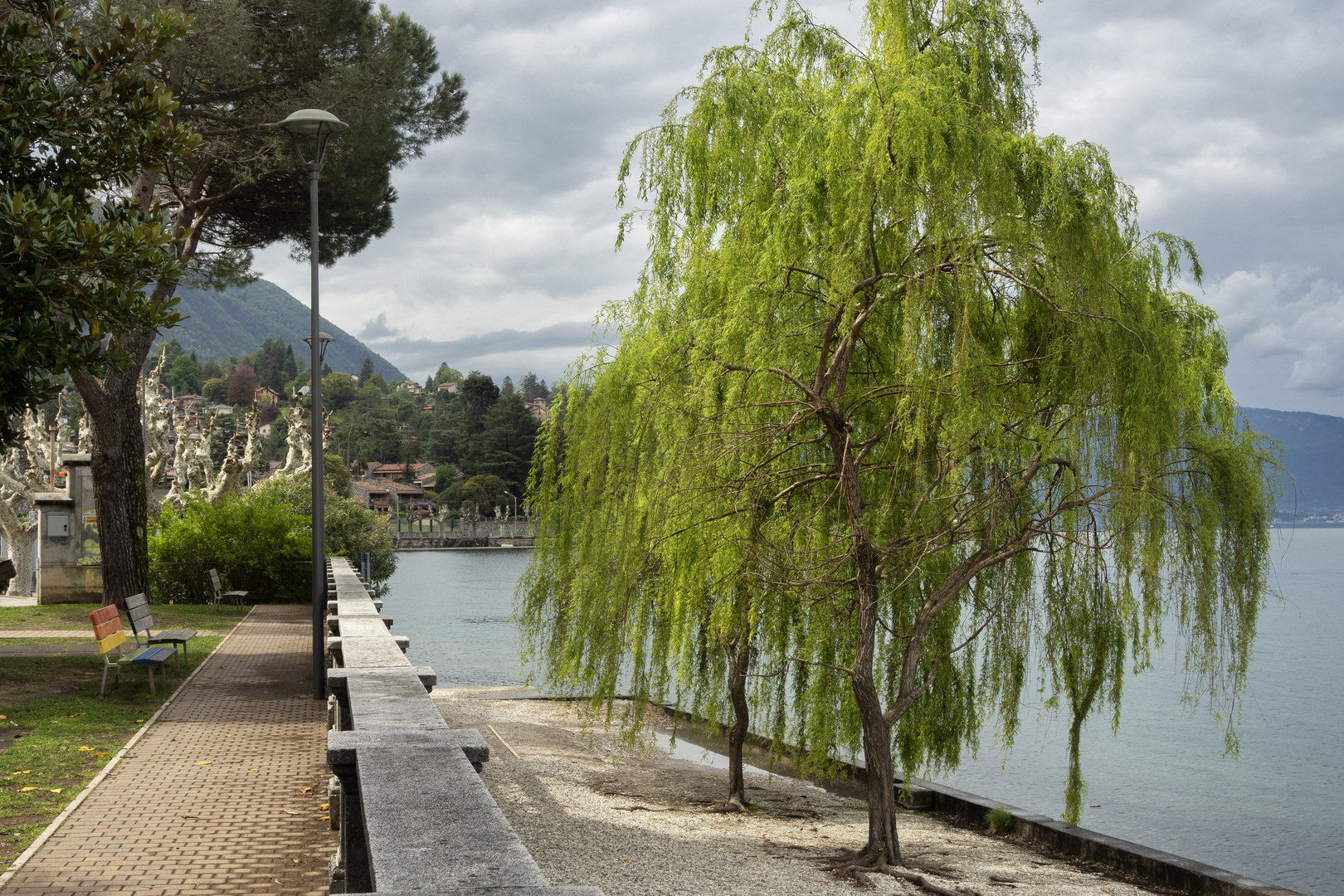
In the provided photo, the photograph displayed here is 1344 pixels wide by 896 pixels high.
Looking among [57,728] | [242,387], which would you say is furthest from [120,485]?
[242,387]

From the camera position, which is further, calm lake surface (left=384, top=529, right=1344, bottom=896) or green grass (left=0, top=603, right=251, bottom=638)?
green grass (left=0, top=603, right=251, bottom=638)

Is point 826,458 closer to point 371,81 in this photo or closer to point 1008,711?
point 1008,711

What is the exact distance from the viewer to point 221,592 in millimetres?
24344

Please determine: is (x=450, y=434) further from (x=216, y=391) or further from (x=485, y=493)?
(x=216, y=391)

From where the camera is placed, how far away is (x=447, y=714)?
58.0 feet

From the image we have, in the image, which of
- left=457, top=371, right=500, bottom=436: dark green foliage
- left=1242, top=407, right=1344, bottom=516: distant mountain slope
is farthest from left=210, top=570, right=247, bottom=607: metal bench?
left=1242, top=407, right=1344, bottom=516: distant mountain slope

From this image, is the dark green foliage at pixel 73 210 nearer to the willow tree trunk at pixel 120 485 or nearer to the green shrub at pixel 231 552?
the willow tree trunk at pixel 120 485

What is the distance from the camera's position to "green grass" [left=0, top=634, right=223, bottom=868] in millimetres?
7096

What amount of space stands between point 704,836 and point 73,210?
8.20 m

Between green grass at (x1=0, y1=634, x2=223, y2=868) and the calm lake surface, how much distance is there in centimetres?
931

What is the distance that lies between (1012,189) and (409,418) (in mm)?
161878

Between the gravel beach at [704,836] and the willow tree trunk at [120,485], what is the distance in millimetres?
9644

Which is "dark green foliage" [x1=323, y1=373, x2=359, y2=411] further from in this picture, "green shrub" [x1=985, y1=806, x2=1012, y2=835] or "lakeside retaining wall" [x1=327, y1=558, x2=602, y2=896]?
"lakeside retaining wall" [x1=327, y1=558, x2=602, y2=896]

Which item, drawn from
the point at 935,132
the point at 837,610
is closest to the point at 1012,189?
the point at 935,132
